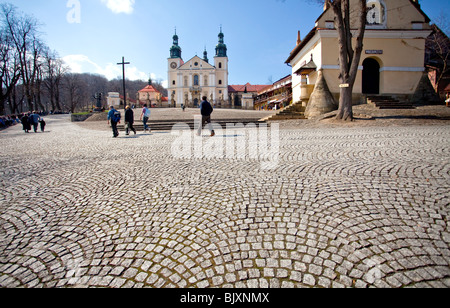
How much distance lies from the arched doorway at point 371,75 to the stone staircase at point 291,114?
17.4 ft

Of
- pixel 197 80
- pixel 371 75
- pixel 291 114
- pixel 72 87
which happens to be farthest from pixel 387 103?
pixel 197 80

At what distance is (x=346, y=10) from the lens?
13000 mm

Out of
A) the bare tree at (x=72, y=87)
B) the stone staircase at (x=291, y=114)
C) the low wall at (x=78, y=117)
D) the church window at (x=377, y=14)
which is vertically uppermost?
the bare tree at (x=72, y=87)

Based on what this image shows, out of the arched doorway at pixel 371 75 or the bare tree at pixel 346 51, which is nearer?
the bare tree at pixel 346 51

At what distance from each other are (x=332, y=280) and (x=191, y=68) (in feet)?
279

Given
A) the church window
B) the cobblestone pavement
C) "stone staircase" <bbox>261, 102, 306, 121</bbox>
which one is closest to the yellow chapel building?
the church window

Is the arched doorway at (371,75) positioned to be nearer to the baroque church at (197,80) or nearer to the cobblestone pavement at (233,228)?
the cobblestone pavement at (233,228)

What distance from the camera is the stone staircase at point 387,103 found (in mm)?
16109

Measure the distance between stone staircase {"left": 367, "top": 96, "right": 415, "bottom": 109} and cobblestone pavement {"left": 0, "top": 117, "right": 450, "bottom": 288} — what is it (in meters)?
13.5

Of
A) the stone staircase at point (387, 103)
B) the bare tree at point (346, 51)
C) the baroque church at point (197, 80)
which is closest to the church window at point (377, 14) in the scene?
the stone staircase at point (387, 103)

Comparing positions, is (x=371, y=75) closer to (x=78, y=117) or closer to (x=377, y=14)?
(x=377, y=14)

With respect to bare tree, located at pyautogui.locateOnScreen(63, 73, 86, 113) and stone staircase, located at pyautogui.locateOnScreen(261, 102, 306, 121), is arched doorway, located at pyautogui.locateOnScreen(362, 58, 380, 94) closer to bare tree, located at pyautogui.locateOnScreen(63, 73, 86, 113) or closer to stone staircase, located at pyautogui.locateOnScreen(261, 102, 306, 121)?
stone staircase, located at pyautogui.locateOnScreen(261, 102, 306, 121)

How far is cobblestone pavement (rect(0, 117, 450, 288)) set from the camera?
6.40ft

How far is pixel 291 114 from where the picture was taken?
18188 mm
